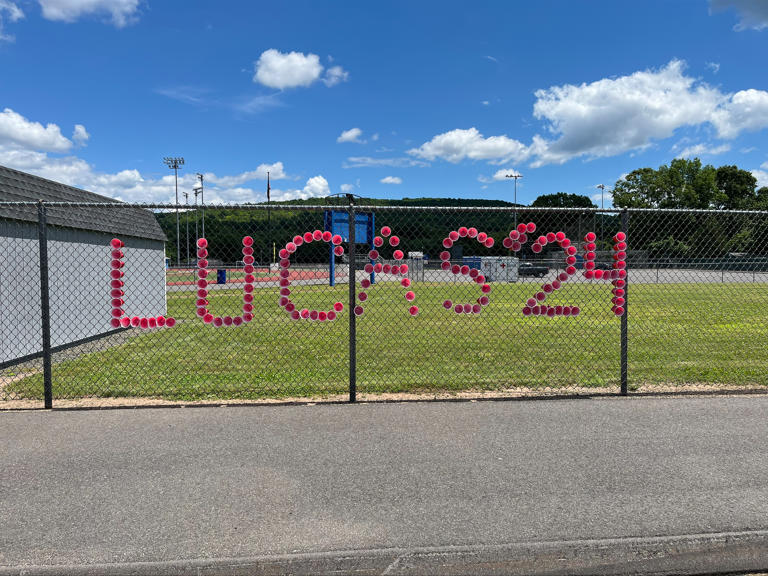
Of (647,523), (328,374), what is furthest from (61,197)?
(647,523)

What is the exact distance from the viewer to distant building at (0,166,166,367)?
27.0 ft

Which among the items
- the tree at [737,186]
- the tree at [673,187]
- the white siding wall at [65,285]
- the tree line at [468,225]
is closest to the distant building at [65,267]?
the white siding wall at [65,285]

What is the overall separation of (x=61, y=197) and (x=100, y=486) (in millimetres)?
8986

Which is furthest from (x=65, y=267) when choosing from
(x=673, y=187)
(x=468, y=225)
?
(x=673, y=187)

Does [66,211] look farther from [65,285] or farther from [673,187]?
[673,187]

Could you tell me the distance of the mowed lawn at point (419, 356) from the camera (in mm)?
6598

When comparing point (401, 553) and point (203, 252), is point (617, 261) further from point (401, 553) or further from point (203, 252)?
point (203, 252)

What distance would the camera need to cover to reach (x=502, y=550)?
287cm

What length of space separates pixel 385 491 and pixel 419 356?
5324 millimetres

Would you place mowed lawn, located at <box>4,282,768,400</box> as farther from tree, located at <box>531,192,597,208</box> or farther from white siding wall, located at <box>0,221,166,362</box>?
tree, located at <box>531,192,597,208</box>

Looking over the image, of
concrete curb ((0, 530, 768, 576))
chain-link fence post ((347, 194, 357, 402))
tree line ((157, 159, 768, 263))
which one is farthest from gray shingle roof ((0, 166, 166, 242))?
concrete curb ((0, 530, 768, 576))

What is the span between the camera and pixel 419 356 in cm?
882

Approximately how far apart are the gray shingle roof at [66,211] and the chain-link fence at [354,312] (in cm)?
6

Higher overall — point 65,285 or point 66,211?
point 66,211
